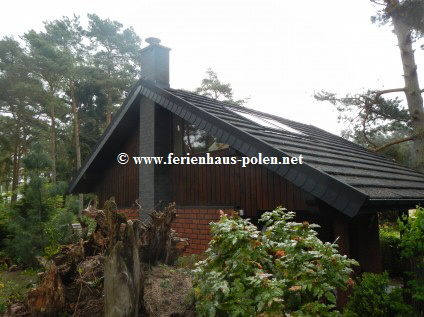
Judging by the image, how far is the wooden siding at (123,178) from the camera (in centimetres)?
949

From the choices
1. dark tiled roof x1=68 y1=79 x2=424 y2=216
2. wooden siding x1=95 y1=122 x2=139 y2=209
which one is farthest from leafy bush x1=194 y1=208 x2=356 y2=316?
wooden siding x1=95 y1=122 x2=139 y2=209

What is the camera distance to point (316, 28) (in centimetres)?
1170

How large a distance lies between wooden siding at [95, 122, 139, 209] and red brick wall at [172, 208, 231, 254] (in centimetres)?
232

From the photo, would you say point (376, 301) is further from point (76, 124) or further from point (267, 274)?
point (76, 124)

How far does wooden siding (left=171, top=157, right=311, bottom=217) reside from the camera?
569 cm

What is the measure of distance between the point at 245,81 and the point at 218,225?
3034 centimetres

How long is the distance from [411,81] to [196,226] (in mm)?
11272

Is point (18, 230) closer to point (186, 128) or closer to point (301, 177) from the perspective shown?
point (186, 128)

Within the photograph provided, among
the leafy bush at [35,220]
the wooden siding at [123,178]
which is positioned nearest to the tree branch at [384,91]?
the wooden siding at [123,178]

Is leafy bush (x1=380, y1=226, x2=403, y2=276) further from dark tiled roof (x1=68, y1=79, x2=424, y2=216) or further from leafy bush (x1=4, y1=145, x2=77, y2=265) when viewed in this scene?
leafy bush (x1=4, y1=145, x2=77, y2=265)

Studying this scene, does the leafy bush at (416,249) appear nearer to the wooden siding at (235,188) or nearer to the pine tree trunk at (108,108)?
the wooden siding at (235,188)

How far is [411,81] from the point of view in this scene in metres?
13.1

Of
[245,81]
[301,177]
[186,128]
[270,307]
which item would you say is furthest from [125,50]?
[270,307]

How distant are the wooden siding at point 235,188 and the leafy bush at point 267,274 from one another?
99.4 inches
